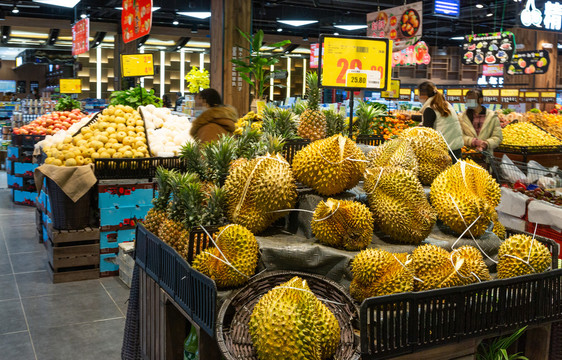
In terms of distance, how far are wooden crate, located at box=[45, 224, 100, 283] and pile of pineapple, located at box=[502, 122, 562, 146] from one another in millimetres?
4509

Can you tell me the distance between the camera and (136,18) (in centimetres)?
822

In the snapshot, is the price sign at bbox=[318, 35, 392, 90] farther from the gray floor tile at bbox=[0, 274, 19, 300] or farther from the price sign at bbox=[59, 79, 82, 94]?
the price sign at bbox=[59, 79, 82, 94]

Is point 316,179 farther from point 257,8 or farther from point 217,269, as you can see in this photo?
point 257,8

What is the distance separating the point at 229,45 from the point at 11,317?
5869 mm

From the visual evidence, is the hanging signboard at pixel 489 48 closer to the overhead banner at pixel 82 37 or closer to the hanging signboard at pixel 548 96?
the hanging signboard at pixel 548 96

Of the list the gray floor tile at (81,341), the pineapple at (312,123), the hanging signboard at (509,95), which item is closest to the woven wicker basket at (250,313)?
the pineapple at (312,123)

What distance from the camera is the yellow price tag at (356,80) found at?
3.22 metres

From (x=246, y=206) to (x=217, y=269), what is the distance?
0.99ft

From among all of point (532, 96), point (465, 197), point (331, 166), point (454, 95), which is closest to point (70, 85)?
point (454, 95)

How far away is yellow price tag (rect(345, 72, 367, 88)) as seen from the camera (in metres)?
3.22

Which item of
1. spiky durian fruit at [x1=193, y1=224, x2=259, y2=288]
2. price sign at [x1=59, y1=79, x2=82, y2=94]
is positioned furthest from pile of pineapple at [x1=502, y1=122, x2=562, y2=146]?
price sign at [x1=59, y1=79, x2=82, y2=94]

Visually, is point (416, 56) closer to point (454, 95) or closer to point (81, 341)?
point (454, 95)

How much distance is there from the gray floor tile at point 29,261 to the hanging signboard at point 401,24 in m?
6.75

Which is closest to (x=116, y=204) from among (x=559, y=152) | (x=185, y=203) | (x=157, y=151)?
(x=157, y=151)
